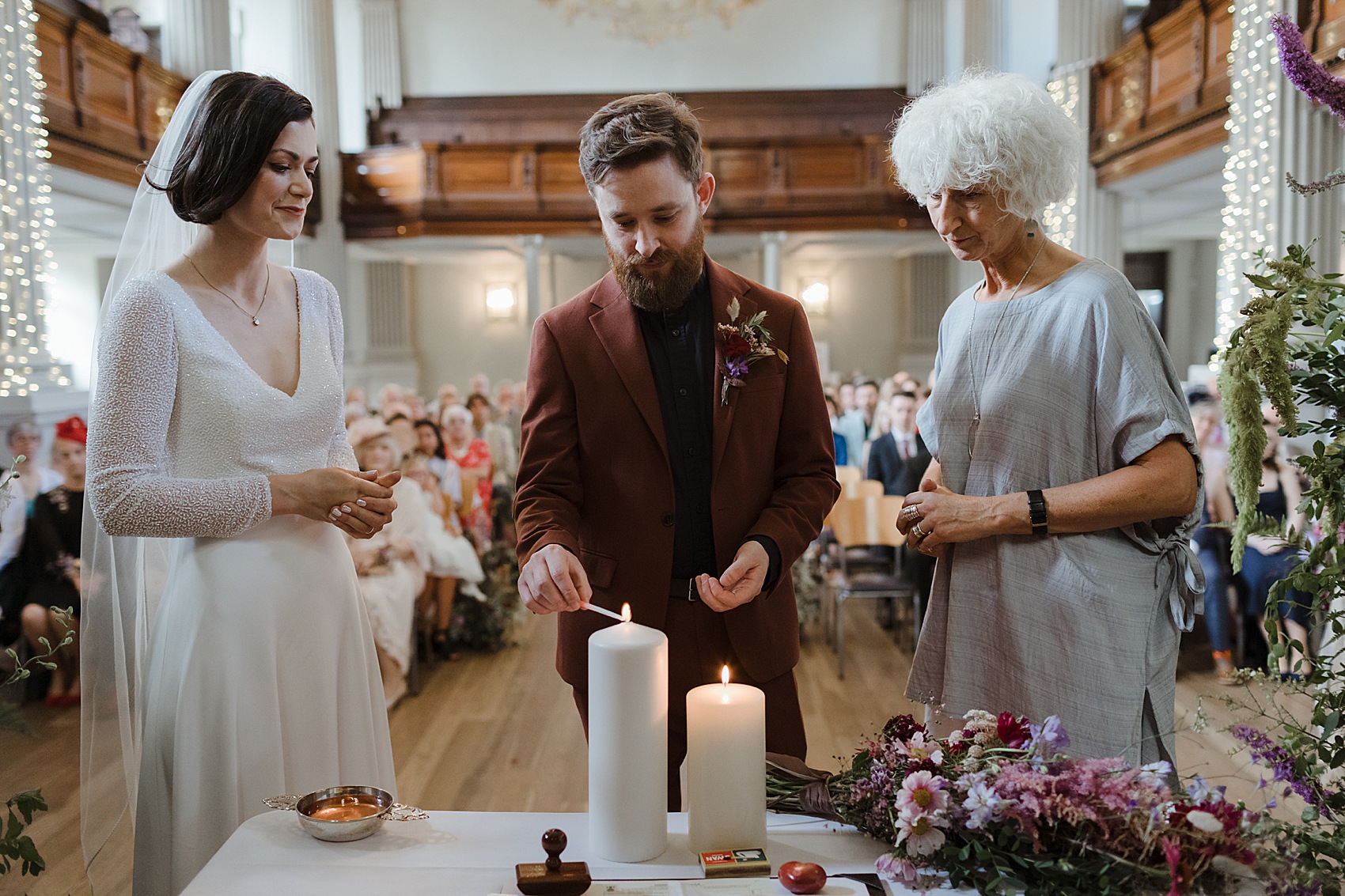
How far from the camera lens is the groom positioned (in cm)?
176

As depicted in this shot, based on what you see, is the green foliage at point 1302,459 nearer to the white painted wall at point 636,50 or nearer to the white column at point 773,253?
the white column at point 773,253

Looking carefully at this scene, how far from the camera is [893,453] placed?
23.5ft

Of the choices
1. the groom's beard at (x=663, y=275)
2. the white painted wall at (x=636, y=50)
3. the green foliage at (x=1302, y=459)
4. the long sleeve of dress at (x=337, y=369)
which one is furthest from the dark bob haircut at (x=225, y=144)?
the white painted wall at (x=636, y=50)

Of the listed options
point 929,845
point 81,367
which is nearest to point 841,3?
point 81,367

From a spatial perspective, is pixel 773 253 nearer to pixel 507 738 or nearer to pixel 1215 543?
pixel 1215 543

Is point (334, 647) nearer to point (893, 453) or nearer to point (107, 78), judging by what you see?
point (893, 453)

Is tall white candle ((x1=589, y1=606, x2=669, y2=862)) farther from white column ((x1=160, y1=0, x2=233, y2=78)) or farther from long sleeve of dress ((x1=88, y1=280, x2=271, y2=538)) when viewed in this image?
white column ((x1=160, y1=0, x2=233, y2=78))

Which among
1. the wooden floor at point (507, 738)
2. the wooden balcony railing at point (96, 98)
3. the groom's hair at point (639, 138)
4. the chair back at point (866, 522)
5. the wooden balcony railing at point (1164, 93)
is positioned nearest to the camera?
the groom's hair at point (639, 138)

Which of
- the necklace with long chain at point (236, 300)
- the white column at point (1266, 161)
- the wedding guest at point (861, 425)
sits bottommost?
the wedding guest at point (861, 425)

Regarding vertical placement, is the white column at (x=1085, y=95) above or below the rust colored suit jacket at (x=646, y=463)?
above

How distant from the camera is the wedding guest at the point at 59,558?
4.98m

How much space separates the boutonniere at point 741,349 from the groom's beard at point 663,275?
0.10 m

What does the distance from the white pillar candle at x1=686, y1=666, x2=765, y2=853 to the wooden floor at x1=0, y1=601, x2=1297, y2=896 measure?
2.16 meters

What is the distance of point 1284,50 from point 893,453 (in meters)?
6.19
